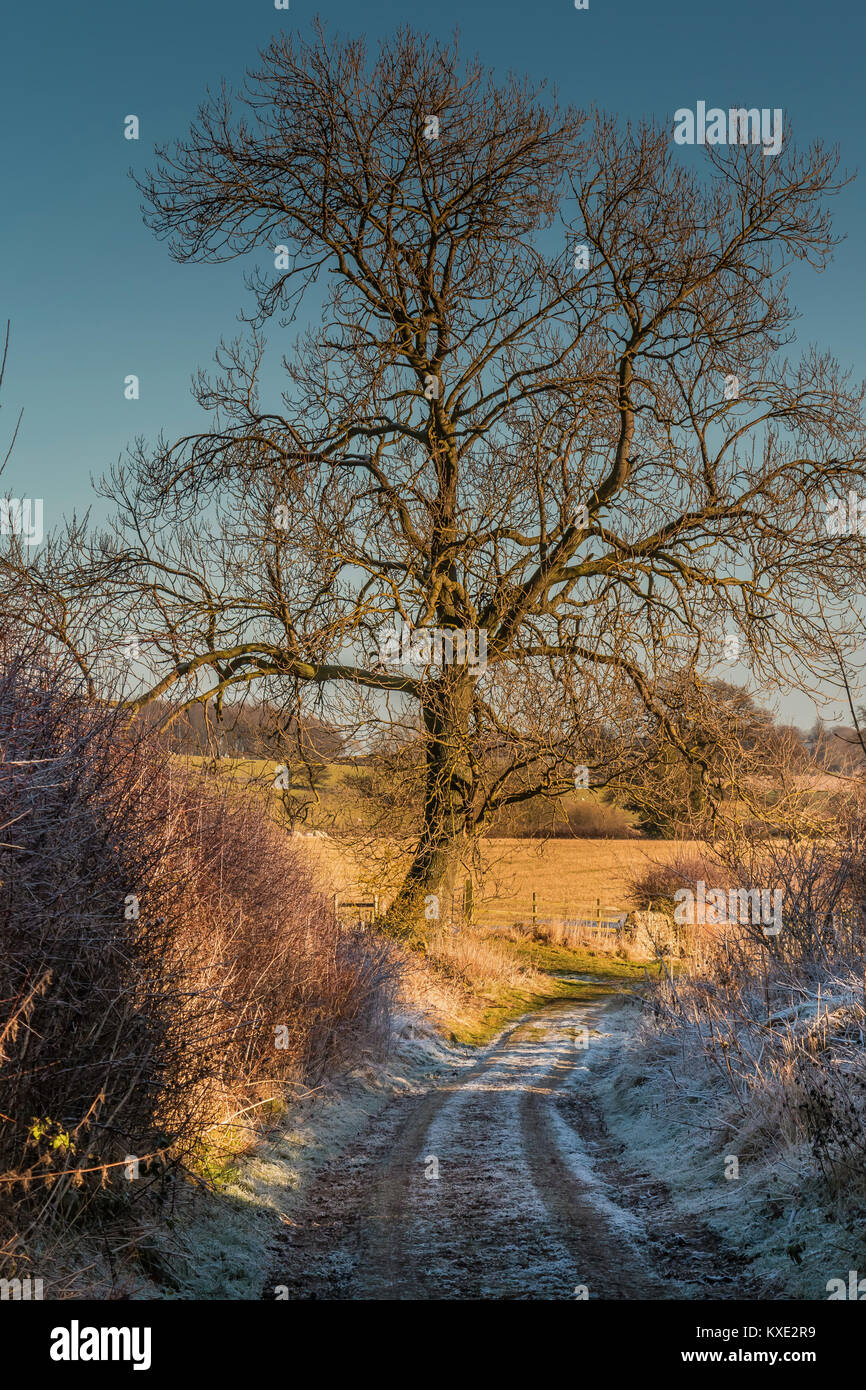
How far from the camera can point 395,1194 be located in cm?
720

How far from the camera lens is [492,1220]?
6484mm

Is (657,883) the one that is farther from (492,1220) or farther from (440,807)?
(492,1220)

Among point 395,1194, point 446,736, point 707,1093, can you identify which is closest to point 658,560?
point 446,736

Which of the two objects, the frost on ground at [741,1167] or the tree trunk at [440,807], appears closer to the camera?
the frost on ground at [741,1167]

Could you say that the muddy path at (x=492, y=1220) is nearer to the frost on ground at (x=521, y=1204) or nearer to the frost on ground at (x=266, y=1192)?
the frost on ground at (x=521, y=1204)

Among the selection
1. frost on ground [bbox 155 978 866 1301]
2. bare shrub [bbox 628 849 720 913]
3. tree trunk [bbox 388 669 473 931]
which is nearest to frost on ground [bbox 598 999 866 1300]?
frost on ground [bbox 155 978 866 1301]

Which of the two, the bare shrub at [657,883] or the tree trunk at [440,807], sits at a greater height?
the tree trunk at [440,807]

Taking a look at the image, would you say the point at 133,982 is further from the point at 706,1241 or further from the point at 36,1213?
the point at 706,1241

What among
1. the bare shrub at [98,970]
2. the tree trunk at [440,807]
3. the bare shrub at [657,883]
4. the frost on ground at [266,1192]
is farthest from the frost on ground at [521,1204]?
the bare shrub at [657,883]

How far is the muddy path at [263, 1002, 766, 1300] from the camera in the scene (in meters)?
5.47

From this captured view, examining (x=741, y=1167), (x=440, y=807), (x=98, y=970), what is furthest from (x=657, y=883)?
(x=98, y=970)

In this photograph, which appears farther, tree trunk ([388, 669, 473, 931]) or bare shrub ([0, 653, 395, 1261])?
tree trunk ([388, 669, 473, 931])

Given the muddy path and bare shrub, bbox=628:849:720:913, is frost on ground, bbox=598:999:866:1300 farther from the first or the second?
bare shrub, bbox=628:849:720:913

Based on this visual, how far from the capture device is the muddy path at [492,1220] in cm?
→ 547
